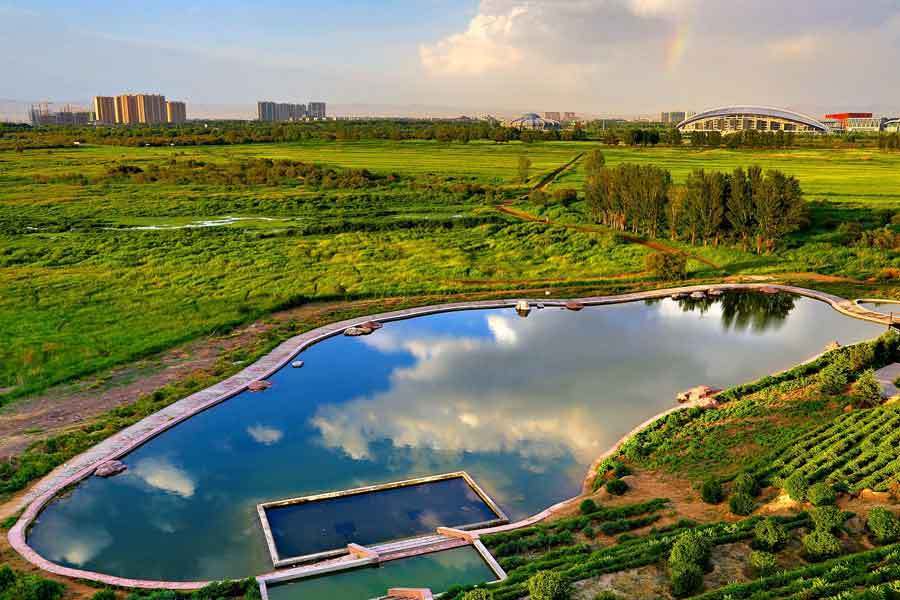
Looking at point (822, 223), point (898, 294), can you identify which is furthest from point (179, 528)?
point (822, 223)

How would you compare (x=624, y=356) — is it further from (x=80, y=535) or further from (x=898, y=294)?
(x=80, y=535)

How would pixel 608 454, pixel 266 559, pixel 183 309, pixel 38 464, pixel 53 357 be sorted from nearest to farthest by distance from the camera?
pixel 266 559, pixel 38 464, pixel 608 454, pixel 53 357, pixel 183 309

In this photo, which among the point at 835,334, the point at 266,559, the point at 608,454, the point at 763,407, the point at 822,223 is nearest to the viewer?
the point at 266,559

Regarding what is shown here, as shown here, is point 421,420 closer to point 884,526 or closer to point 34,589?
point 34,589

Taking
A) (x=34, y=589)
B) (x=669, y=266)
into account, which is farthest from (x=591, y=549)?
(x=669, y=266)

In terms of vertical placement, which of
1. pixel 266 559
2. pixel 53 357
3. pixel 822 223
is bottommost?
pixel 266 559

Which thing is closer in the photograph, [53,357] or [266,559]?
[266,559]
